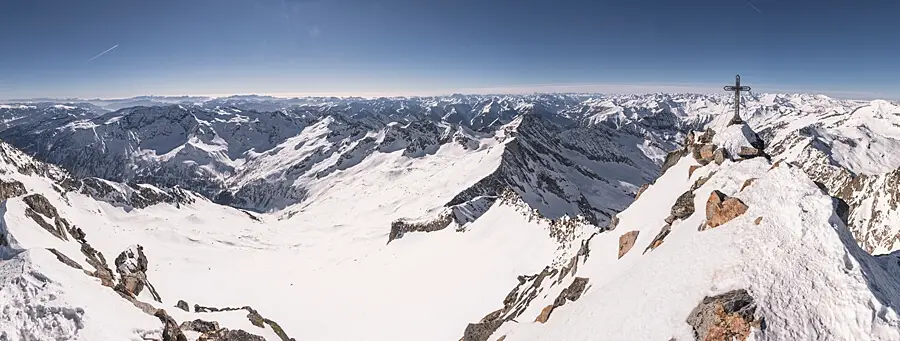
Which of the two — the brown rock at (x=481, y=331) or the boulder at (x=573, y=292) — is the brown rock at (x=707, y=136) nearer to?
the boulder at (x=573, y=292)

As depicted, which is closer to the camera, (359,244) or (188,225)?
(359,244)

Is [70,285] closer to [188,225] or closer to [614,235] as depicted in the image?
[614,235]

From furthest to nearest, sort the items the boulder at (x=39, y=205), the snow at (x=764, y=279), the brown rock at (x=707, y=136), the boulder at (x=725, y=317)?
the boulder at (x=39, y=205), the brown rock at (x=707, y=136), the boulder at (x=725, y=317), the snow at (x=764, y=279)

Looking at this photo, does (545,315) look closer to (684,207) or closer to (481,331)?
(481,331)

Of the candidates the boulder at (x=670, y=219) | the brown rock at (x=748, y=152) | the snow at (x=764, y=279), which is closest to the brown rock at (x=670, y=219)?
the boulder at (x=670, y=219)

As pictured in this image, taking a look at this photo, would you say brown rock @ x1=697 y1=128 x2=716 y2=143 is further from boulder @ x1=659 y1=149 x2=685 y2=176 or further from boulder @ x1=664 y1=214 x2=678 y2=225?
boulder @ x1=664 y1=214 x2=678 y2=225

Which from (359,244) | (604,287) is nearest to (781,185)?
(604,287)

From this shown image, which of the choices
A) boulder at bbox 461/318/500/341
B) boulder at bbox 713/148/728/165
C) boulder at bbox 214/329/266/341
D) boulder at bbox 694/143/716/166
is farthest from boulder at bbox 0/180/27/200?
boulder at bbox 713/148/728/165
